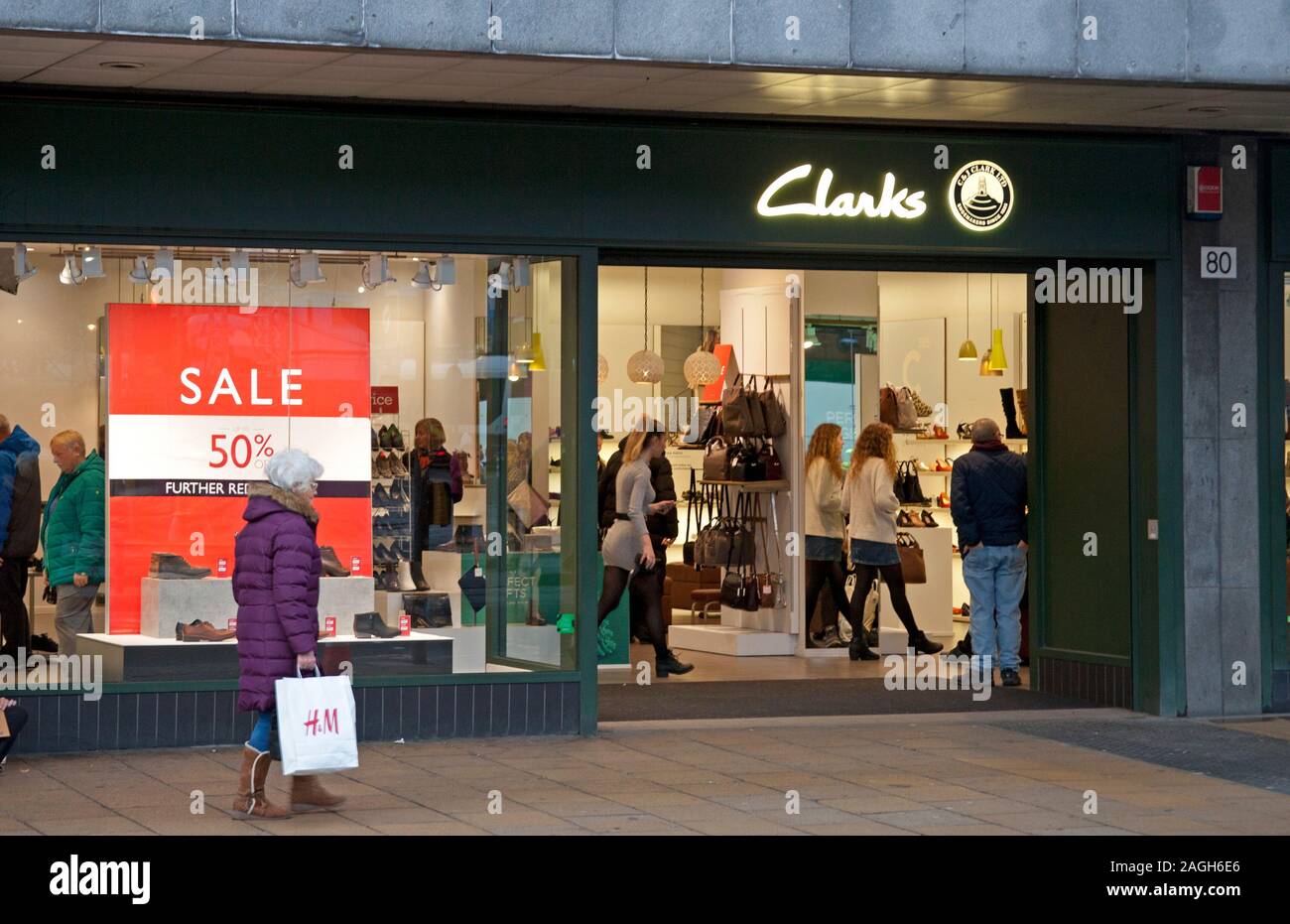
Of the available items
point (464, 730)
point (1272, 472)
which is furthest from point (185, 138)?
point (1272, 472)

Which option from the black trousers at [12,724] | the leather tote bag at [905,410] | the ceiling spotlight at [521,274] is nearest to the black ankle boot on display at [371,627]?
the black trousers at [12,724]

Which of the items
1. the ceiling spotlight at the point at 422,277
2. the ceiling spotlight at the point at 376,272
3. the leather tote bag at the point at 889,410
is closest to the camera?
the ceiling spotlight at the point at 376,272

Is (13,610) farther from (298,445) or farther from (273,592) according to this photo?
(273,592)

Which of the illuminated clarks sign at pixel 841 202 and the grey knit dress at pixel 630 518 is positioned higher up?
the illuminated clarks sign at pixel 841 202

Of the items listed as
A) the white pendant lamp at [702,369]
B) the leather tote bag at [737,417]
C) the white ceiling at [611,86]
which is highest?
the white ceiling at [611,86]

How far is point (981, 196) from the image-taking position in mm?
11438

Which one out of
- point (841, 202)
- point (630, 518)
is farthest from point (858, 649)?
point (841, 202)

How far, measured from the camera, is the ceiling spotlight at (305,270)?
34.5ft

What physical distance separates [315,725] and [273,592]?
63 centimetres

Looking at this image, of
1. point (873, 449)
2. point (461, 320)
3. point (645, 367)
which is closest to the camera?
point (461, 320)

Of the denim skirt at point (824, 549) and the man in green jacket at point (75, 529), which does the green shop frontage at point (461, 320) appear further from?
the denim skirt at point (824, 549)

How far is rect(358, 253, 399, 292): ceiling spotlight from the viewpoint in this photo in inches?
419

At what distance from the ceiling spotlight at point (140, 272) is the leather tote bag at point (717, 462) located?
20.0ft

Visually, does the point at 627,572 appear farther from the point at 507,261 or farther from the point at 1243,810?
the point at 1243,810
